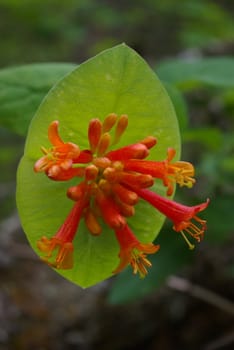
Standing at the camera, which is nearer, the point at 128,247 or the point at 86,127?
the point at 128,247

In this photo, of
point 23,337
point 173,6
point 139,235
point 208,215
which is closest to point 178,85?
point 208,215

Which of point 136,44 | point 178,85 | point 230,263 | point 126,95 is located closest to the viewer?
point 126,95

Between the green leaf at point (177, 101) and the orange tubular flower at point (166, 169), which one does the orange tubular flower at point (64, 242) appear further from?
the green leaf at point (177, 101)

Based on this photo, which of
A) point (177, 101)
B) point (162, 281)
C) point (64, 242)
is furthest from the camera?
point (162, 281)

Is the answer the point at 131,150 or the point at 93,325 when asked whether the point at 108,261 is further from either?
the point at 93,325

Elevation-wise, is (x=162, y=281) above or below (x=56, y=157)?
below

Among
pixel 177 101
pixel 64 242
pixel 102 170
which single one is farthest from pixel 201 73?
pixel 64 242

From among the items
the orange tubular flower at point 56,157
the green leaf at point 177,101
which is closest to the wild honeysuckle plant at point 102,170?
the orange tubular flower at point 56,157

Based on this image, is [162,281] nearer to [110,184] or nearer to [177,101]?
[177,101]
